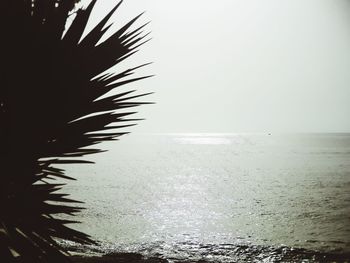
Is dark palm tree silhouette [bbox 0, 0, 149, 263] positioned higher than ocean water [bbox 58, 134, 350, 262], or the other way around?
dark palm tree silhouette [bbox 0, 0, 149, 263]

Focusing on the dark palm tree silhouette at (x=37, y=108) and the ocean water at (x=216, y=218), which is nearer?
the dark palm tree silhouette at (x=37, y=108)

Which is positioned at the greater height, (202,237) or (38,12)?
(38,12)

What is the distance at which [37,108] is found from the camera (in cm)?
203

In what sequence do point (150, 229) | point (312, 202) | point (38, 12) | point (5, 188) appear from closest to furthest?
1. point (5, 188)
2. point (38, 12)
3. point (150, 229)
4. point (312, 202)

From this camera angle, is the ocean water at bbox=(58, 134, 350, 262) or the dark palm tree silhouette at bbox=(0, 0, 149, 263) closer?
the dark palm tree silhouette at bbox=(0, 0, 149, 263)

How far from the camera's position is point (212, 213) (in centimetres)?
1264

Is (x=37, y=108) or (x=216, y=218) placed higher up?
(x=37, y=108)

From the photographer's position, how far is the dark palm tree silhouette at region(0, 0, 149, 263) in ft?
6.40

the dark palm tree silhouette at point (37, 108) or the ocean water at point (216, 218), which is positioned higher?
the dark palm tree silhouette at point (37, 108)

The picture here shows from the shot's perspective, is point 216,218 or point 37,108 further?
point 216,218

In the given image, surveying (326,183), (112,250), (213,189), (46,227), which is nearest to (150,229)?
(112,250)

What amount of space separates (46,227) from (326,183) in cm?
2140

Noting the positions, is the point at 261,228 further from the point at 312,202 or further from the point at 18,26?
the point at 18,26

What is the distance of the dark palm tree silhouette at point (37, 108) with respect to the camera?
1952 millimetres
